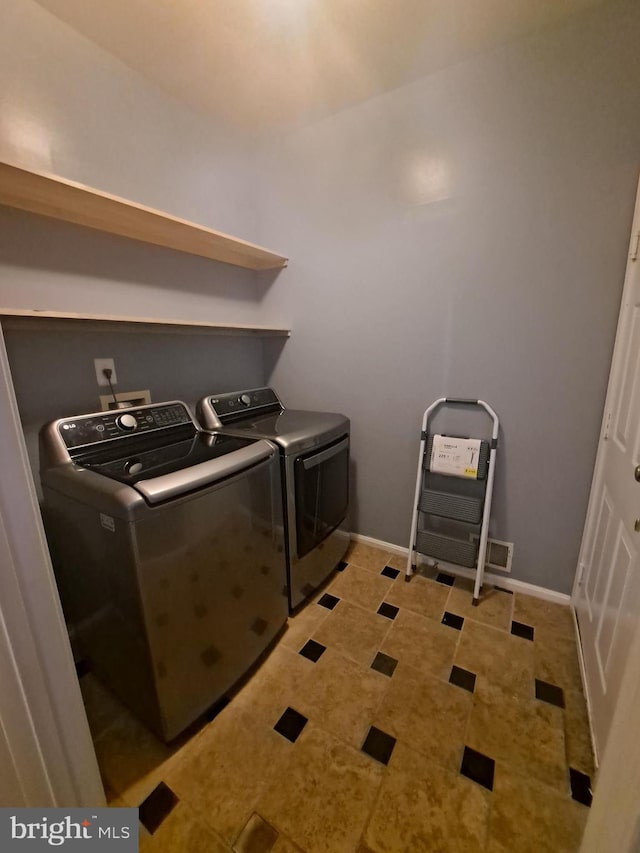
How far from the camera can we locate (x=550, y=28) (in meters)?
1.22

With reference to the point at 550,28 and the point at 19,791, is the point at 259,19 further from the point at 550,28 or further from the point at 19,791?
the point at 19,791

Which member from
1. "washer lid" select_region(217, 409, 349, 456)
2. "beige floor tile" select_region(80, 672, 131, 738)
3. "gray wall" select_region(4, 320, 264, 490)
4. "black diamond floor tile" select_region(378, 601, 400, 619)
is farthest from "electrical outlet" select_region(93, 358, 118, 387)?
"black diamond floor tile" select_region(378, 601, 400, 619)

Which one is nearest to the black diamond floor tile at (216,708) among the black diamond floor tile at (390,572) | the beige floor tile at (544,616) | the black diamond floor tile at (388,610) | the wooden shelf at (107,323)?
the black diamond floor tile at (388,610)

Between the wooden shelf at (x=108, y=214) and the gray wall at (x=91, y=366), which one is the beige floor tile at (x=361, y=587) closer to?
the gray wall at (x=91, y=366)

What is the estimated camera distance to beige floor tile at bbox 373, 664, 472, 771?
3.38ft

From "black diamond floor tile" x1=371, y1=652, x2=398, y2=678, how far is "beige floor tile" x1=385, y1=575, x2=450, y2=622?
31cm

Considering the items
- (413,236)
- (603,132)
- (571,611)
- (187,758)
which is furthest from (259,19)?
(571,611)

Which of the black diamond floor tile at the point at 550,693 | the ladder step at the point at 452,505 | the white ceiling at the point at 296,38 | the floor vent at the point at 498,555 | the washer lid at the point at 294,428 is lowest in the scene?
the black diamond floor tile at the point at 550,693

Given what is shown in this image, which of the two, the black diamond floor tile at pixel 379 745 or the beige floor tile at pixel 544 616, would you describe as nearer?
the black diamond floor tile at pixel 379 745

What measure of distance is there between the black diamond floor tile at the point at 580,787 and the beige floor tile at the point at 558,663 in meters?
0.29

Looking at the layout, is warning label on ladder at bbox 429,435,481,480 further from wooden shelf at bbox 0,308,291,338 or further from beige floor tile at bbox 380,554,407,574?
wooden shelf at bbox 0,308,291,338

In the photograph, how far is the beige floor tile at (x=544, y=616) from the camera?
1.44 meters

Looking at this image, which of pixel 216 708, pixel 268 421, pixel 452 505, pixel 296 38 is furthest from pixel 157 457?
pixel 296 38

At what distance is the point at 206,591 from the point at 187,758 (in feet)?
1.74
